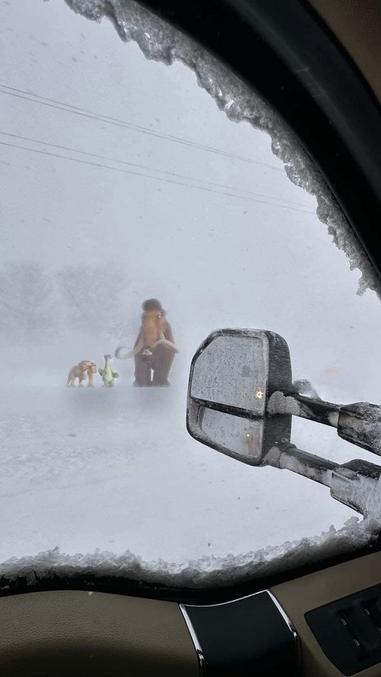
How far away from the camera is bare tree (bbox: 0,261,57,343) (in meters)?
1.28

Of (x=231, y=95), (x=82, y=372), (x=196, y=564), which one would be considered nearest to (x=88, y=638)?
(x=196, y=564)

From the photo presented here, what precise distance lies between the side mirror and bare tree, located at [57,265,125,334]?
0.28 meters

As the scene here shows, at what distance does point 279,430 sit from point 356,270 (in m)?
0.44

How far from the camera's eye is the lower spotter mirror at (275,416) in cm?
124

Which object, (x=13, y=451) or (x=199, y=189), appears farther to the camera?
(x=199, y=189)

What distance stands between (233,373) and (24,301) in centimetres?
54

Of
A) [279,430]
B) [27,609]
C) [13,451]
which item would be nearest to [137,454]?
[13,451]

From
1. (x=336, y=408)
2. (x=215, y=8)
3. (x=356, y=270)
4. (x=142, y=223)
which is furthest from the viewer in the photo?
(x=142, y=223)

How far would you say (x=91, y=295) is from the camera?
57.1 inches

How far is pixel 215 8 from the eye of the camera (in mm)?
1010

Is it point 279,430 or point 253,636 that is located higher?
point 279,430

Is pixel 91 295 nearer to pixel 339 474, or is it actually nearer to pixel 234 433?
pixel 234 433

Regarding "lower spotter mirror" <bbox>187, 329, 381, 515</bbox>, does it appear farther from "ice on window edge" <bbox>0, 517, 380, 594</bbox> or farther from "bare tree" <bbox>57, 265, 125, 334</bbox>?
"bare tree" <bbox>57, 265, 125, 334</bbox>

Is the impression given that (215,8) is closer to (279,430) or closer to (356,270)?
(356,270)
